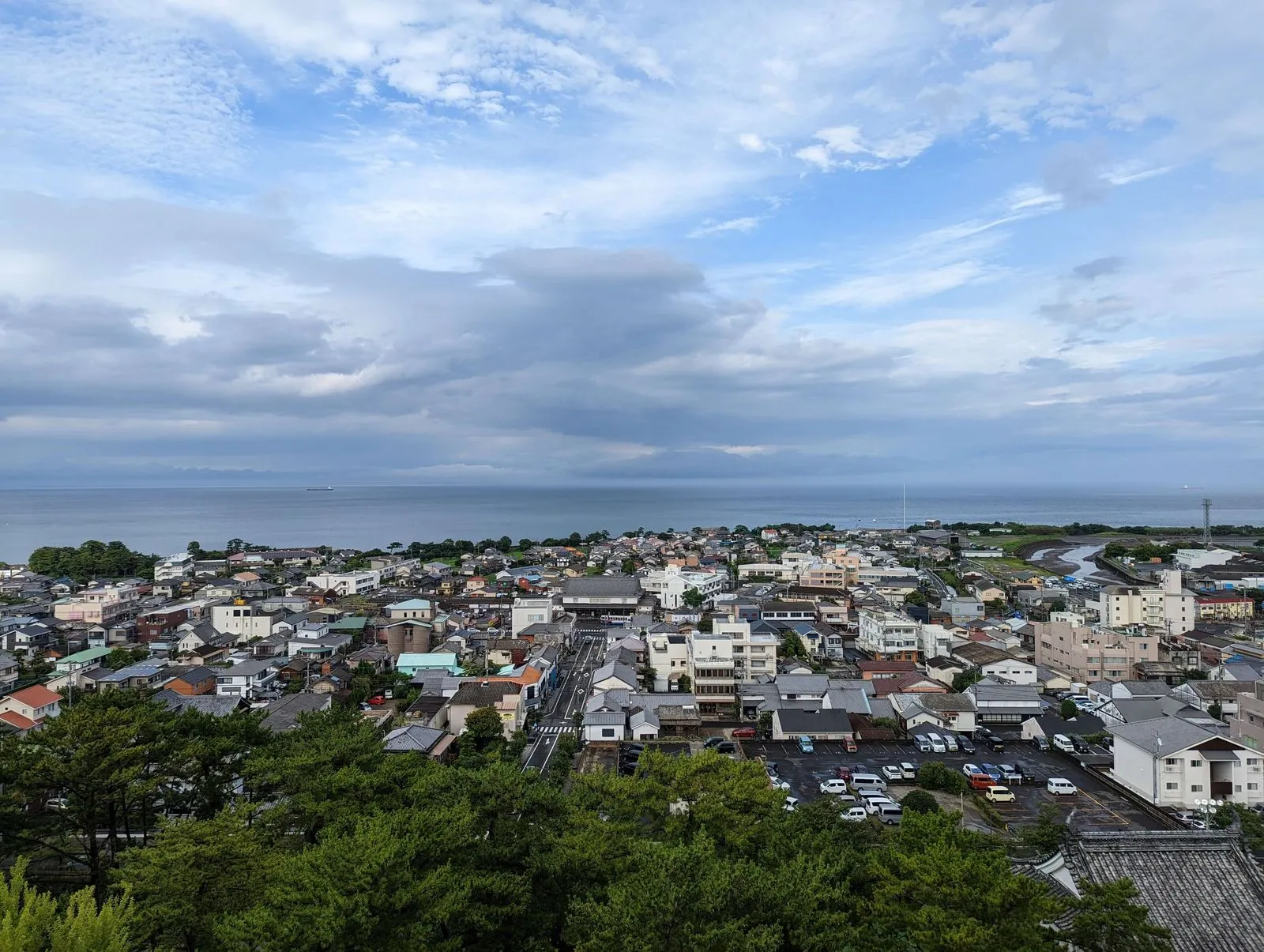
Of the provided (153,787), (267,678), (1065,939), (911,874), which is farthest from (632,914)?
(267,678)

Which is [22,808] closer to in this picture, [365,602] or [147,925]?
[147,925]

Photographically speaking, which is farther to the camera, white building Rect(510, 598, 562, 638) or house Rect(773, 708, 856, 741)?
white building Rect(510, 598, 562, 638)

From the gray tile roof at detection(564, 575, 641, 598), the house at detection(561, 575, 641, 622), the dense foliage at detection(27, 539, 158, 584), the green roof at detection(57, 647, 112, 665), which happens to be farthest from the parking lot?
the dense foliage at detection(27, 539, 158, 584)

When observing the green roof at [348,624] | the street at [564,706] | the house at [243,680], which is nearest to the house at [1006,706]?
the street at [564,706]

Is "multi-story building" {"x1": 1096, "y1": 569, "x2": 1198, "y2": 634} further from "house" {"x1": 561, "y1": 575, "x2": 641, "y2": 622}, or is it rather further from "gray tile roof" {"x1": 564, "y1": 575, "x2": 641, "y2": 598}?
"gray tile roof" {"x1": 564, "y1": 575, "x2": 641, "y2": 598}

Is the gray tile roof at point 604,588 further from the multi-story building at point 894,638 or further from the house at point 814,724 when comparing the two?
the house at point 814,724

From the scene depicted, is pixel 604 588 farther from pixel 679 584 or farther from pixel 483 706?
pixel 483 706
